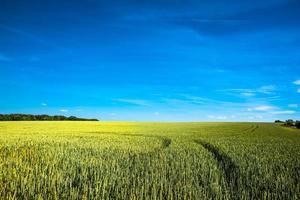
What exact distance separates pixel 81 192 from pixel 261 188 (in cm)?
428

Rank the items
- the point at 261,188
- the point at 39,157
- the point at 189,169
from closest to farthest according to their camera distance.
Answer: the point at 261,188 < the point at 189,169 < the point at 39,157

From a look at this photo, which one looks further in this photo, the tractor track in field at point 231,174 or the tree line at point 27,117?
the tree line at point 27,117

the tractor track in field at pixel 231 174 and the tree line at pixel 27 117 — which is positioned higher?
the tree line at pixel 27 117

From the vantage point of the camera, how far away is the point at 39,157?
11695 millimetres

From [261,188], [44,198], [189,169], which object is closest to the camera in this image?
[44,198]

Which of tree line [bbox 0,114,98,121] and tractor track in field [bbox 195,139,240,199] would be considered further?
tree line [bbox 0,114,98,121]

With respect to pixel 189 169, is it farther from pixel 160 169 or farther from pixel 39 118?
pixel 39 118

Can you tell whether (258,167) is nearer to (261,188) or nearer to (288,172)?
(288,172)

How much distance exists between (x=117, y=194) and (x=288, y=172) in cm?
578

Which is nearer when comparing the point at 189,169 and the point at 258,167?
the point at 189,169

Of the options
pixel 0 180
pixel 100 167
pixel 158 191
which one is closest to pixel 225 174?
pixel 158 191

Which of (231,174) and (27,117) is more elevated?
(27,117)

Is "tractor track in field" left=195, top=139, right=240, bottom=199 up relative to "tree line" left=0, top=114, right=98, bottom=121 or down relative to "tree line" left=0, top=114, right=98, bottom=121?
down

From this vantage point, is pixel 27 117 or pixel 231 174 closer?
pixel 231 174
